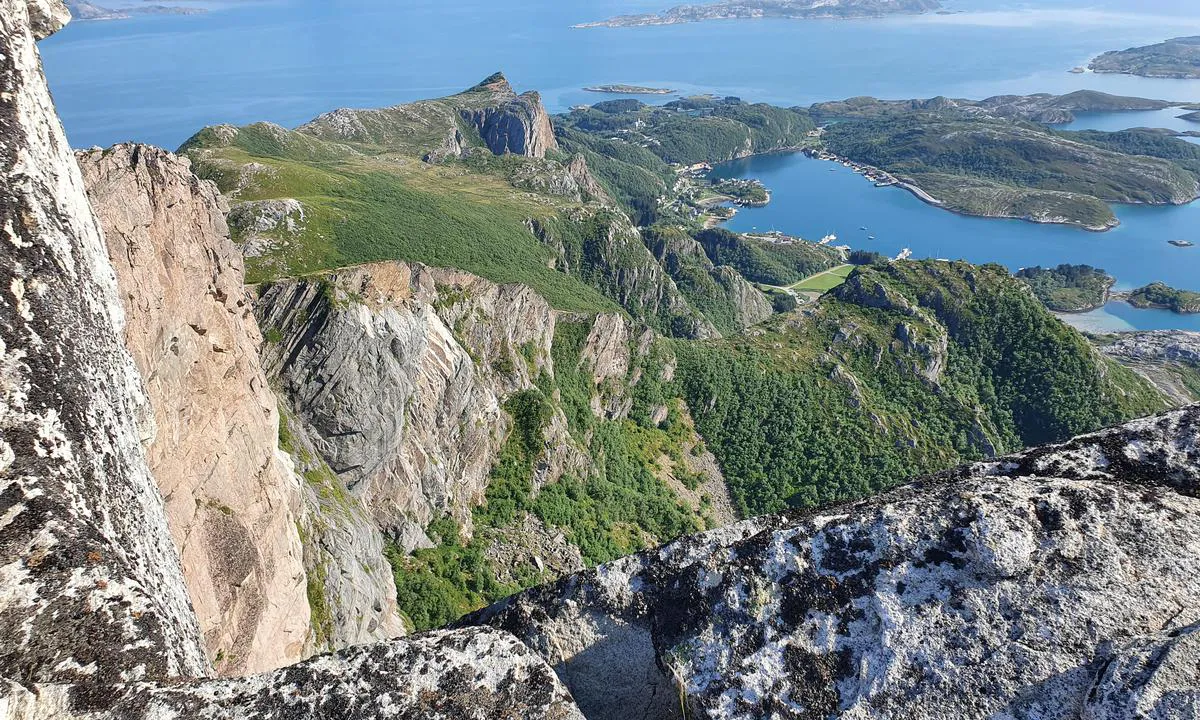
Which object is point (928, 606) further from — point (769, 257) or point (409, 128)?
point (409, 128)

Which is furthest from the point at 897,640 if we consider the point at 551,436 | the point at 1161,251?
A: the point at 1161,251

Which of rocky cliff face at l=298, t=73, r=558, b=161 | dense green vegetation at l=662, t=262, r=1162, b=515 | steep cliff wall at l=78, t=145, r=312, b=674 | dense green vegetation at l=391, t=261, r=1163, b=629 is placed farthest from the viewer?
rocky cliff face at l=298, t=73, r=558, b=161

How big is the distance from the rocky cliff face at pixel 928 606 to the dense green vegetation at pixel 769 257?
174 m

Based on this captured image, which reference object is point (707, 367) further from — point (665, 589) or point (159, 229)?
point (665, 589)

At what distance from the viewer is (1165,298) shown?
498 ft

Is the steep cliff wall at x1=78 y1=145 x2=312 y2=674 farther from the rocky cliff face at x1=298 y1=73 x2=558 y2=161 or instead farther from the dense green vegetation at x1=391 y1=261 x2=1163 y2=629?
the rocky cliff face at x1=298 y1=73 x2=558 y2=161

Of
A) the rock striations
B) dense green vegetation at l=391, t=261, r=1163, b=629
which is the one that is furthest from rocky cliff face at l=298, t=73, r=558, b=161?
the rock striations

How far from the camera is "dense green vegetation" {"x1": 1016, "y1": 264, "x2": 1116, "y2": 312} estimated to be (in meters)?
152

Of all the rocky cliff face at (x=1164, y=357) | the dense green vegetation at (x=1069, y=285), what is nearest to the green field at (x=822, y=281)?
the dense green vegetation at (x=1069, y=285)

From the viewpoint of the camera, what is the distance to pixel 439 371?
39.3 m

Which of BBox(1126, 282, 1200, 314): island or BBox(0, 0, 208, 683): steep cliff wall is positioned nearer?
BBox(0, 0, 208, 683): steep cliff wall

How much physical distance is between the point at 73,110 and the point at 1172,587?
232 meters

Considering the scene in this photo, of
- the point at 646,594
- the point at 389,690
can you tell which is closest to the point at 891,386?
the point at 646,594

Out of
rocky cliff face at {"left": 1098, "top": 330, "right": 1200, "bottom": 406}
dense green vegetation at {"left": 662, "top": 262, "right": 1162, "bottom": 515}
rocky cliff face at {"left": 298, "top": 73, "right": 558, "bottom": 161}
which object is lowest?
rocky cliff face at {"left": 1098, "top": 330, "right": 1200, "bottom": 406}
